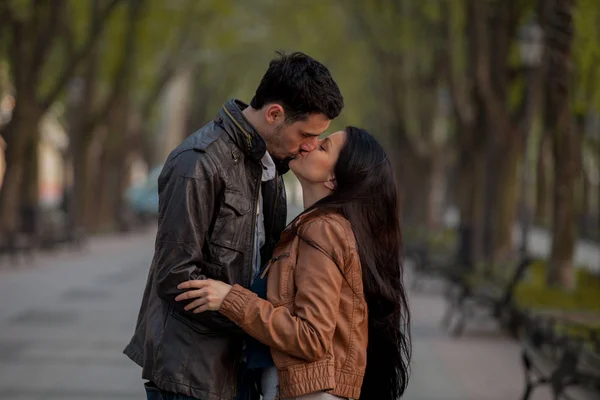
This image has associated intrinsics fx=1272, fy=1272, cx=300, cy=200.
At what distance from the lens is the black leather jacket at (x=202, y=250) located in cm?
388

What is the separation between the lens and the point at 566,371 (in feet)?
24.8

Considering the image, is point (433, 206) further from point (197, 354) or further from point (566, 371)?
point (197, 354)

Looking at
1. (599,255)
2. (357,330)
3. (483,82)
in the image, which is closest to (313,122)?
(357,330)

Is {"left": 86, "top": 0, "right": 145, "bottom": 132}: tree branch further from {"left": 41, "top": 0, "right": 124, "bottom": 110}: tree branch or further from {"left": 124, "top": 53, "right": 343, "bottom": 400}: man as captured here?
{"left": 124, "top": 53, "right": 343, "bottom": 400}: man

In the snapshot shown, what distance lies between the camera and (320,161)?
4.03 meters

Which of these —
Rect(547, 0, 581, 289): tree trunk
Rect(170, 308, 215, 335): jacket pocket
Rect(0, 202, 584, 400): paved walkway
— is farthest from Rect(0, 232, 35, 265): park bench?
Rect(170, 308, 215, 335): jacket pocket

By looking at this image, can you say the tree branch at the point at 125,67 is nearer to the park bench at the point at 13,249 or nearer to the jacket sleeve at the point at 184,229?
the park bench at the point at 13,249

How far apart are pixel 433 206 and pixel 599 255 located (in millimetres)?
4995

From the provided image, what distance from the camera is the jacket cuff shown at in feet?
12.6

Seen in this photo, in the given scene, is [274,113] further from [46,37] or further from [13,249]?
[46,37]

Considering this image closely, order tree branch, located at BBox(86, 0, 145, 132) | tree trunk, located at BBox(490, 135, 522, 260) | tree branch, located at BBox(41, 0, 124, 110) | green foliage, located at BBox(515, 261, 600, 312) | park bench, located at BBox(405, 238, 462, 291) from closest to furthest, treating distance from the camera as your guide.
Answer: green foliage, located at BBox(515, 261, 600, 312) < park bench, located at BBox(405, 238, 462, 291) < tree trunk, located at BBox(490, 135, 522, 260) < tree branch, located at BBox(41, 0, 124, 110) < tree branch, located at BBox(86, 0, 145, 132)

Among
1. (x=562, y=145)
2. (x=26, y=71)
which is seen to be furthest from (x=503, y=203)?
(x=26, y=71)

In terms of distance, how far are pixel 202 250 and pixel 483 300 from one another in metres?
10.9

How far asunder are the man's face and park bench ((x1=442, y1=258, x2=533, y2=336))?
9.40 meters
